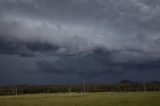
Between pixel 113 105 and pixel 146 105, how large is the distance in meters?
5.06

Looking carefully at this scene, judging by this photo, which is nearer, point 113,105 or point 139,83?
point 113,105

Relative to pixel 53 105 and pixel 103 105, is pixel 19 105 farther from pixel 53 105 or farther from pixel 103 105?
pixel 103 105

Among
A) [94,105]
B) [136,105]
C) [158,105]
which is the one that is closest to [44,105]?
[94,105]

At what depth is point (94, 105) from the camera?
150ft

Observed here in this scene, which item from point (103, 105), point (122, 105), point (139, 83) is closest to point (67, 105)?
point (103, 105)

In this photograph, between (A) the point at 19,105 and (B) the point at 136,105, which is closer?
(B) the point at 136,105

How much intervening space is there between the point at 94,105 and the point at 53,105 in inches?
256

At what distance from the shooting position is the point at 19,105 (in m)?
48.2

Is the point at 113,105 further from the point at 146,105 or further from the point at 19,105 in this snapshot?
the point at 19,105

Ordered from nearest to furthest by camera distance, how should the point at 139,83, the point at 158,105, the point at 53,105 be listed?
1. the point at 158,105
2. the point at 53,105
3. the point at 139,83

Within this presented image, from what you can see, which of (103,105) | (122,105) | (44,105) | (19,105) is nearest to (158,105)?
(122,105)

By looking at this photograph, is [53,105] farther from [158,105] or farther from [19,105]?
[158,105]

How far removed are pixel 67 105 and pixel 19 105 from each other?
8092 mm

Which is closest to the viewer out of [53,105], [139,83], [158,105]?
[158,105]
